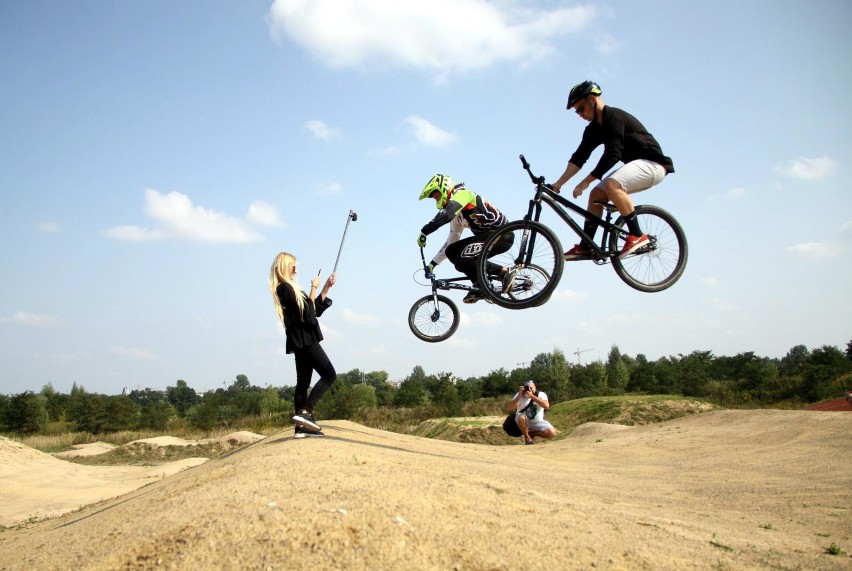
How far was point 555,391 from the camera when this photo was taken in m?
46.9

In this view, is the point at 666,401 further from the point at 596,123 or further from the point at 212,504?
the point at 212,504

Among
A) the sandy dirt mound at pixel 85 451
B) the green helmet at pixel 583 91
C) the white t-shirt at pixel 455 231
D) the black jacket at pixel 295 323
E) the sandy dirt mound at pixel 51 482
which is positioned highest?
the green helmet at pixel 583 91

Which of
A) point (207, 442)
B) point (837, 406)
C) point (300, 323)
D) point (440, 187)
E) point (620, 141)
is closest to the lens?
point (620, 141)

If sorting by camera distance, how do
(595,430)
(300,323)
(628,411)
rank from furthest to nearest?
(628,411) < (595,430) < (300,323)

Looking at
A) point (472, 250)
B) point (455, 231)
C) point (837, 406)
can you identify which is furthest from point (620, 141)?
point (837, 406)

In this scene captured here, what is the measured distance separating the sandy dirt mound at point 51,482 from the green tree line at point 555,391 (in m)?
21.3

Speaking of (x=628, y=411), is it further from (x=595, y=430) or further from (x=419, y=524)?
(x=419, y=524)

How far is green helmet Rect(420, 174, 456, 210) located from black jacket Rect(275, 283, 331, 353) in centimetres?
327

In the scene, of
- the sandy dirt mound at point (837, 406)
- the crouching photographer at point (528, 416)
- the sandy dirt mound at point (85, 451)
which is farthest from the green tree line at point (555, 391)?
the crouching photographer at point (528, 416)

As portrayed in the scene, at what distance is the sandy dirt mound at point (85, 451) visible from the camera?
31.0m

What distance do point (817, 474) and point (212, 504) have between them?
1177 centimetres

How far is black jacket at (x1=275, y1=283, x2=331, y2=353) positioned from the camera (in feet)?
28.8

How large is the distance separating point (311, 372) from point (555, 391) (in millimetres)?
40752

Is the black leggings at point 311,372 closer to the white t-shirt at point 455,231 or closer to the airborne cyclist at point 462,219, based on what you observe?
the airborne cyclist at point 462,219
